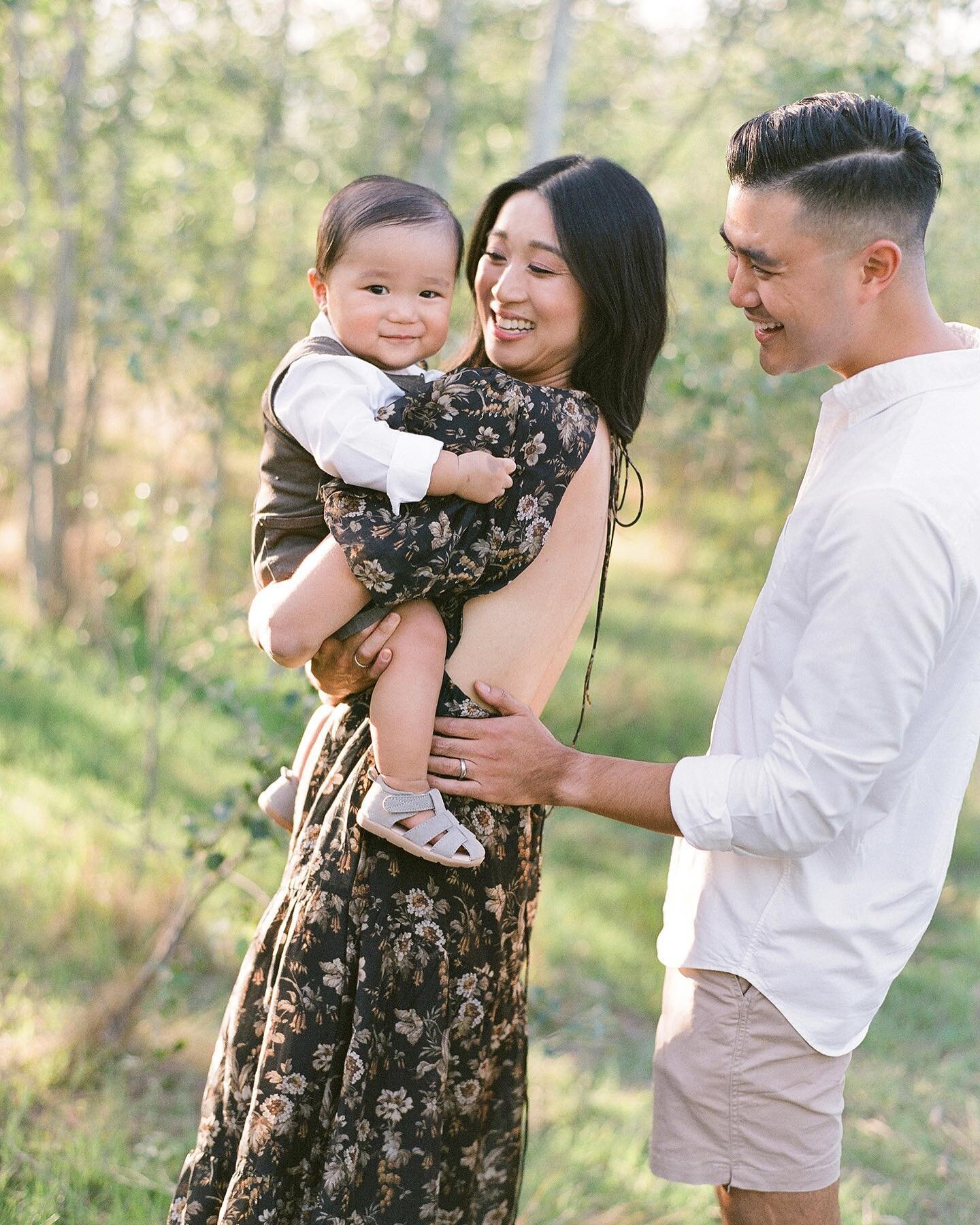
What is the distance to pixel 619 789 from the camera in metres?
1.78

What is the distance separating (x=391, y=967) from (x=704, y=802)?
54 cm

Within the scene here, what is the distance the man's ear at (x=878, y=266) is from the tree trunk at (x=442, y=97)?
149 inches

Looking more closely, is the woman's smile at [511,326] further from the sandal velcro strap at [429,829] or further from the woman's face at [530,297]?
the sandal velcro strap at [429,829]

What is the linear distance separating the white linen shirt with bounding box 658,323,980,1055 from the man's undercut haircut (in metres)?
0.20

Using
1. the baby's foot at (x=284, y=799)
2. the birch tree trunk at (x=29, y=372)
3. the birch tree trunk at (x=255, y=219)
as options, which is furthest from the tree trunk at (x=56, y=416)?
the baby's foot at (x=284, y=799)

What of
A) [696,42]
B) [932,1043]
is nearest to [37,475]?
[696,42]

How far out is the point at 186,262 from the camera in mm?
7473

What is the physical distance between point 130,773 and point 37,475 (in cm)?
280

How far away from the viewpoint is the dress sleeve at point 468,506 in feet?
5.55

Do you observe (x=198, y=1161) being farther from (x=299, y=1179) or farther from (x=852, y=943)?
(x=852, y=943)

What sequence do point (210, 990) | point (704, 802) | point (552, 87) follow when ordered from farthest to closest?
point (552, 87) < point (210, 990) < point (704, 802)

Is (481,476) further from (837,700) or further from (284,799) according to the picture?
(284,799)

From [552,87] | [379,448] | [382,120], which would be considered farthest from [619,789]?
[382,120]

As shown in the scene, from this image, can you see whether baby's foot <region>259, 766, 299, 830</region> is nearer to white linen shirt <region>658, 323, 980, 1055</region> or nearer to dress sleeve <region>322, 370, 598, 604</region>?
dress sleeve <region>322, 370, 598, 604</region>
